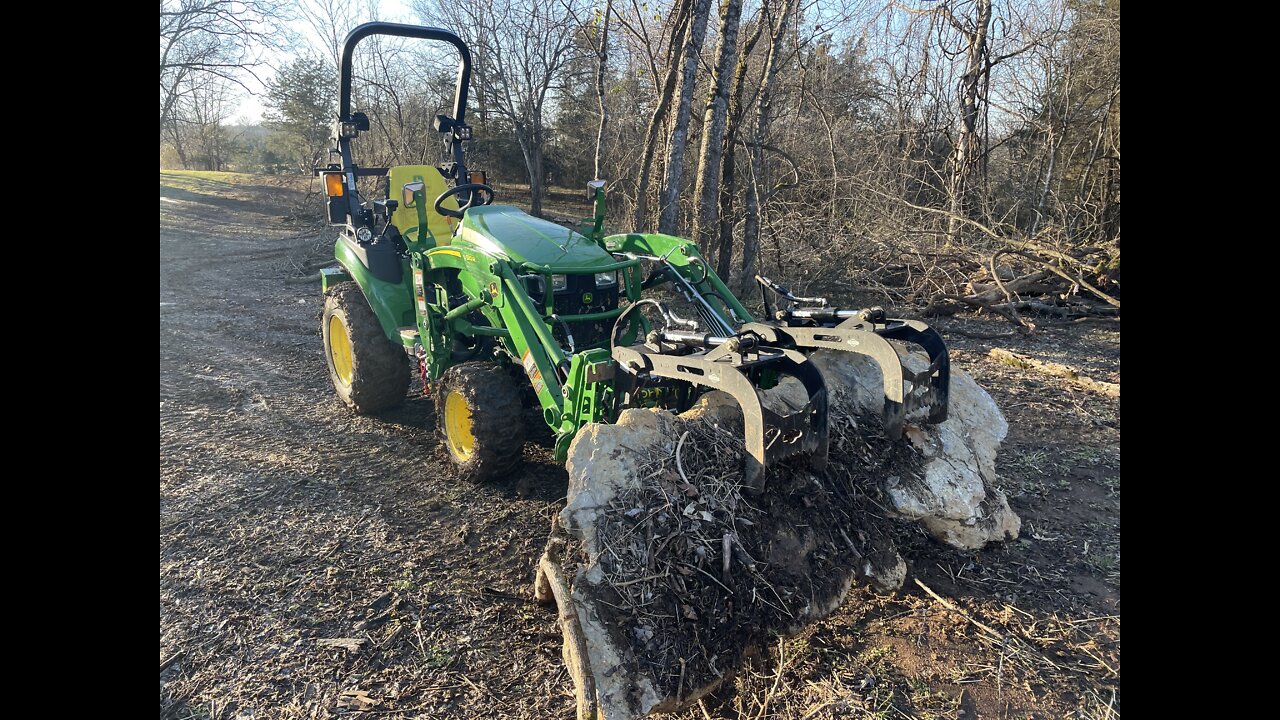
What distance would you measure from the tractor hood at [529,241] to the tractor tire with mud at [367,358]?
50.7 inches

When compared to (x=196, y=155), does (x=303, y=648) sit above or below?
below

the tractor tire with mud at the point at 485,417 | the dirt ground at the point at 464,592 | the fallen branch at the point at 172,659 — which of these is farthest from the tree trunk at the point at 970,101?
the fallen branch at the point at 172,659

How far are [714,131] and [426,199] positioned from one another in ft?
12.1

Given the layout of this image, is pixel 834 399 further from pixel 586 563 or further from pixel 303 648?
pixel 303 648

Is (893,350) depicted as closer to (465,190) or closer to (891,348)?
(891,348)

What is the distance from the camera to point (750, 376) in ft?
11.0

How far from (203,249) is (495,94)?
25.9 feet

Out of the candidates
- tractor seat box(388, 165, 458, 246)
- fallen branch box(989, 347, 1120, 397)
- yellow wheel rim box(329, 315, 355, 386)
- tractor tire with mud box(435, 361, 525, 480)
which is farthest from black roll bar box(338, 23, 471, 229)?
fallen branch box(989, 347, 1120, 397)

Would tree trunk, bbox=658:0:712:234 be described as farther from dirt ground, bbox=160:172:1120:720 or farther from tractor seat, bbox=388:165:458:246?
dirt ground, bbox=160:172:1120:720

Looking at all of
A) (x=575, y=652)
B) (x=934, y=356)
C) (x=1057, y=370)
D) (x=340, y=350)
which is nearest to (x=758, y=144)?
(x=1057, y=370)

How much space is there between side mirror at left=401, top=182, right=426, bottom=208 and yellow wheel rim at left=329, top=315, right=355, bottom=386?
1512 mm

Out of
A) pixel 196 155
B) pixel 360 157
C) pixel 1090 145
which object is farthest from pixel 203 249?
pixel 196 155

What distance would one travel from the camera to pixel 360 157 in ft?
67.9

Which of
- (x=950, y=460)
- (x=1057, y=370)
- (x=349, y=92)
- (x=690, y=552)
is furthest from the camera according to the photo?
(x=1057, y=370)
